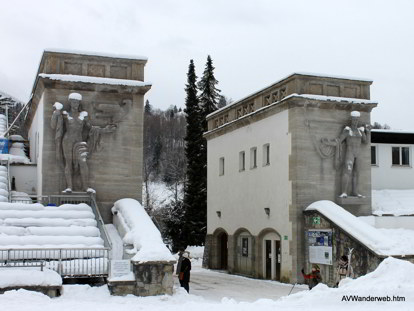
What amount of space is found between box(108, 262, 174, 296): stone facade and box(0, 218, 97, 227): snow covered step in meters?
3.79

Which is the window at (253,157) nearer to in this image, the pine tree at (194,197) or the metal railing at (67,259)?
the metal railing at (67,259)

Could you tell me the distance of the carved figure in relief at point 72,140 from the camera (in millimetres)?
23422

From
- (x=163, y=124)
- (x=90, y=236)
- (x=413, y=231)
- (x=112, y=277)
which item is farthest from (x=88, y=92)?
(x=163, y=124)

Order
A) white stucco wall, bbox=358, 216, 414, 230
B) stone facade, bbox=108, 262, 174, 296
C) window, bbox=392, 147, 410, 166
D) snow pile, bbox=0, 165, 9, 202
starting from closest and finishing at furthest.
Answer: stone facade, bbox=108, 262, 174, 296 < snow pile, bbox=0, 165, 9, 202 < white stucco wall, bbox=358, 216, 414, 230 < window, bbox=392, 147, 410, 166

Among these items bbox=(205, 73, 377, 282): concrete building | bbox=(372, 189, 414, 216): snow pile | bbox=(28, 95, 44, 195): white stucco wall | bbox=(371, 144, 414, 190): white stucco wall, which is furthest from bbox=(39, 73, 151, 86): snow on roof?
bbox=(371, 144, 414, 190): white stucco wall

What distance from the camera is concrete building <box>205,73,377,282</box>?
26922 millimetres

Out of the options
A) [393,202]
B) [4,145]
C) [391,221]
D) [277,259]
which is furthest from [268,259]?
[4,145]

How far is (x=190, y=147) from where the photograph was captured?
5359 centimetres

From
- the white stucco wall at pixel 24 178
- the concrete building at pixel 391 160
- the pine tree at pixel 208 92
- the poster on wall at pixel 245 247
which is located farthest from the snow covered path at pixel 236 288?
the pine tree at pixel 208 92

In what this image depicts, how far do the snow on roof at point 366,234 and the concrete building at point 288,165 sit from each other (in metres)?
1.96

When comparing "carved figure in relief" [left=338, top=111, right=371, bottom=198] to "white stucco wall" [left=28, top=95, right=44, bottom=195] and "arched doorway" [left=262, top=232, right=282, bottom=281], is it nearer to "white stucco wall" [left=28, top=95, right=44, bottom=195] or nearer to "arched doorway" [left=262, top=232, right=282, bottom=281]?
"arched doorway" [left=262, top=232, right=282, bottom=281]

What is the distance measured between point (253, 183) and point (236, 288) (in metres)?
8.06

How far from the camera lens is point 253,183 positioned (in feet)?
104

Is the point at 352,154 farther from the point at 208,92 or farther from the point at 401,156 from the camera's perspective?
the point at 208,92
